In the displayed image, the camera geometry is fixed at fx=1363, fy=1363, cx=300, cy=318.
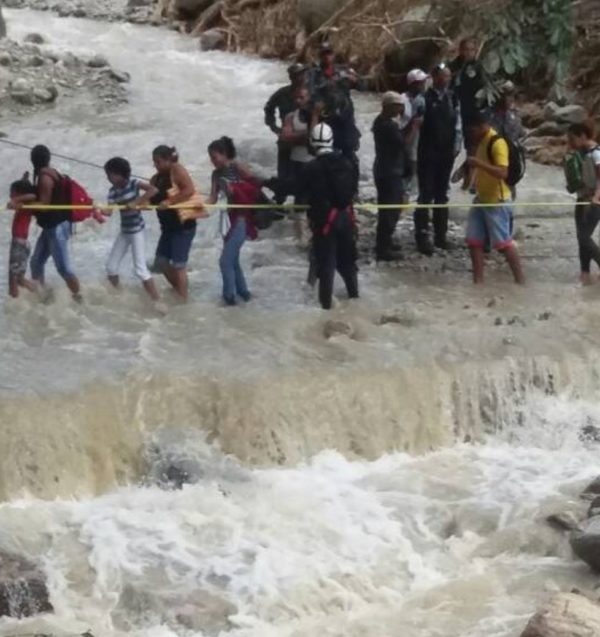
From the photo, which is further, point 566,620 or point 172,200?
point 172,200

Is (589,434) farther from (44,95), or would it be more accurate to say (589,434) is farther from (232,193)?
(44,95)

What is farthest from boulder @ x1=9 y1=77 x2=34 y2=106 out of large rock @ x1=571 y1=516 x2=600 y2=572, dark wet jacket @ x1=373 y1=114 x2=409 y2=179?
large rock @ x1=571 y1=516 x2=600 y2=572

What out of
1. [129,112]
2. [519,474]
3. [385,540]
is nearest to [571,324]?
[519,474]

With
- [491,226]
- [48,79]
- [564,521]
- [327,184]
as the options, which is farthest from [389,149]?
[48,79]

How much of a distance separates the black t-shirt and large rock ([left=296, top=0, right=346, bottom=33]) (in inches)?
423

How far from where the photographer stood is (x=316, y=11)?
2062cm

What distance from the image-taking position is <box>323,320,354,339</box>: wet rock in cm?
1035

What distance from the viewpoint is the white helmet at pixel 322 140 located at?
397 inches

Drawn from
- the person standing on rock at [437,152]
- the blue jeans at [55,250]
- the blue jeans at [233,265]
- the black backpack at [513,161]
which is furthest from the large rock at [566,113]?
the blue jeans at [55,250]

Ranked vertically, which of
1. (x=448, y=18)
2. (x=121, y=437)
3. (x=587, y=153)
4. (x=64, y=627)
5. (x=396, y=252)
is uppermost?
(x=448, y=18)

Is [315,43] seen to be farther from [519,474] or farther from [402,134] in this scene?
[519,474]

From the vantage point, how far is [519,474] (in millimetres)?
9227

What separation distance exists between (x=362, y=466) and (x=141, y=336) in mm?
2115

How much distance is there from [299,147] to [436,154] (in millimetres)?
1191
